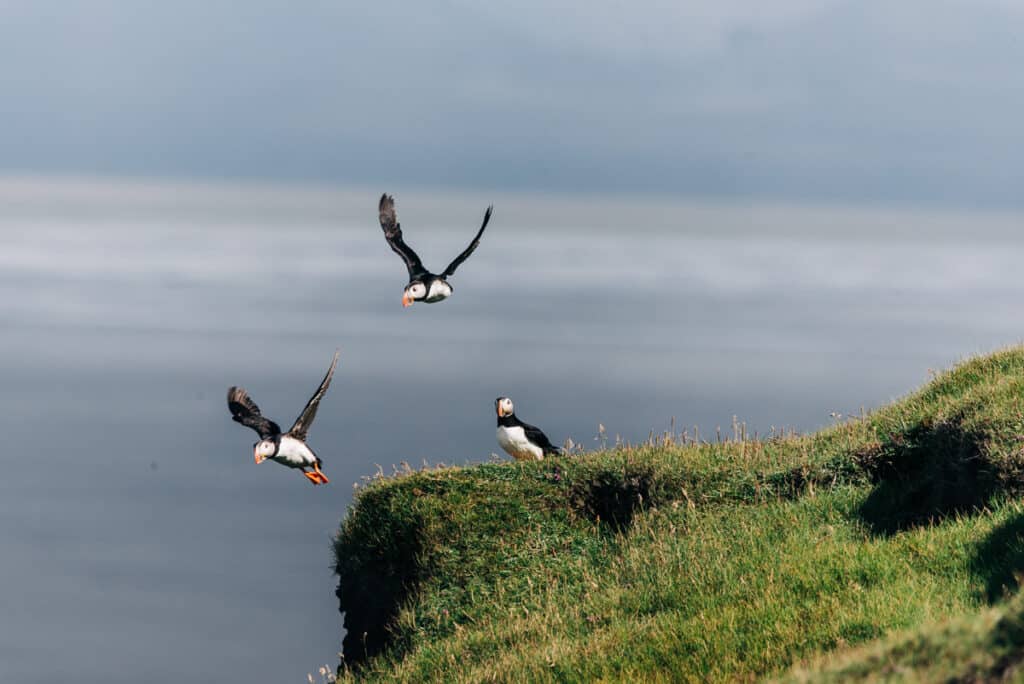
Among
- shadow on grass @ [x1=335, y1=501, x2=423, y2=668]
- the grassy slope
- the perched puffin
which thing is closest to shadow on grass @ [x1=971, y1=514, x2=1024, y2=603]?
the grassy slope

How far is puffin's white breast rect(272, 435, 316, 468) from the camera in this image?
A: 14933 mm

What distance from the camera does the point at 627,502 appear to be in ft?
61.4

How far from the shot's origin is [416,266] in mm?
18438

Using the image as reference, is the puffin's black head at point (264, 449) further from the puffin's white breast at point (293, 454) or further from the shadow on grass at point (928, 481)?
the shadow on grass at point (928, 481)

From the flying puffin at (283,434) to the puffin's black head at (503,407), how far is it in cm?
596

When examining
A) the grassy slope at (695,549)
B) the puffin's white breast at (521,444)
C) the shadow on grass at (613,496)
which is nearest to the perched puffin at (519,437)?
the puffin's white breast at (521,444)

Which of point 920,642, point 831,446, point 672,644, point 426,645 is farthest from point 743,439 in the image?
point 920,642

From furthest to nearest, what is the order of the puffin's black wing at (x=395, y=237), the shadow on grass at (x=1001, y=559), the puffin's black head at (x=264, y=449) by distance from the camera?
the puffin's black wing at (x=395, y=237), the puffin's black head at (x=264, y=449), the shadow on grass at (x=1001, y=559)

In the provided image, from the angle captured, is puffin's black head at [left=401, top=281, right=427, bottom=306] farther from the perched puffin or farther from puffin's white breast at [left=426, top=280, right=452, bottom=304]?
the perched puffin

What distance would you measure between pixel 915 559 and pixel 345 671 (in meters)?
10.00

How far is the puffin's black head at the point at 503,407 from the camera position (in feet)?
69.4

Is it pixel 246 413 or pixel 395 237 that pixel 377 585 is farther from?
pixel 395 237

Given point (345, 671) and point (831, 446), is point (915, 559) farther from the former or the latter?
point (345, 671)

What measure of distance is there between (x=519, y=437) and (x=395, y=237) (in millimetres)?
4441
